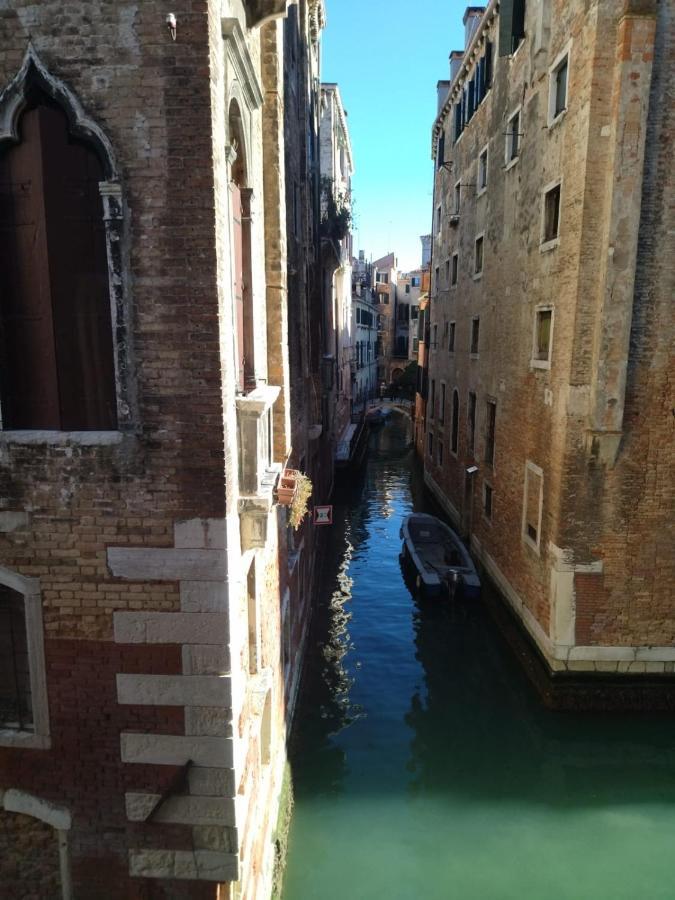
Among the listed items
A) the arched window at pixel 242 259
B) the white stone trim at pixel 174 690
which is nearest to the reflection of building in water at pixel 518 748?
the white stone trim at pixel 174 690

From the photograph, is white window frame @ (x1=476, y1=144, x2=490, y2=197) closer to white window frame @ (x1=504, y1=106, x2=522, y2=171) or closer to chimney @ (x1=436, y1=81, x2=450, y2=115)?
white window frame @ (x1=504, y1=106, x2=522, y2=171)

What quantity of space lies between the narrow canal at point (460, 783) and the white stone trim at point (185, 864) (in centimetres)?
301

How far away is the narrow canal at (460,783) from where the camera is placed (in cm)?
752

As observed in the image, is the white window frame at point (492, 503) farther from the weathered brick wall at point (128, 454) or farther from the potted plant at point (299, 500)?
the weathered brick wall at point (128, 454)

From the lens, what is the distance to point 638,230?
9250 millimetres

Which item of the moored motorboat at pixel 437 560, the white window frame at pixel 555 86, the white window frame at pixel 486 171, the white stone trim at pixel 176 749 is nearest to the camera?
the white stone trim at pixel 176 749

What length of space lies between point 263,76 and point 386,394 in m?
47.0

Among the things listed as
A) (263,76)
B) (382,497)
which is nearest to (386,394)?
(382,497)

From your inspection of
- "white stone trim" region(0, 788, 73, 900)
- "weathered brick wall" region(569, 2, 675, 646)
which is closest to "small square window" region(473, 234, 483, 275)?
"weathered brick wall" region(569, 2, 675, 646)

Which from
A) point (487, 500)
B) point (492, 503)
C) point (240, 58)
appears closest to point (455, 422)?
point (487, 500)

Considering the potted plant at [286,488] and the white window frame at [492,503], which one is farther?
→ the white window frame at [492,503]

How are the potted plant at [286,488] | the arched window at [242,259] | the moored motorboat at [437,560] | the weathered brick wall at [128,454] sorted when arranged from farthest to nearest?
the moored motorboat at [437,560] → the potted plant at [286,488] → the arched window at [242,259] → the weathered brick wall at [128,454]

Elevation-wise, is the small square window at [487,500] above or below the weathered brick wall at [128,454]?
below

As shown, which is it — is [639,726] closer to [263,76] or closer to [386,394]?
[263,76]
